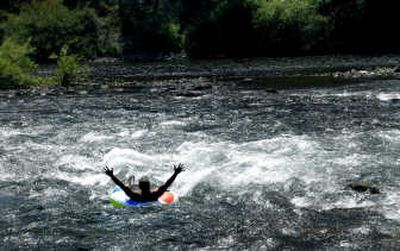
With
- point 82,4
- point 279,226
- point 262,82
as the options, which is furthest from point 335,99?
point 82,4

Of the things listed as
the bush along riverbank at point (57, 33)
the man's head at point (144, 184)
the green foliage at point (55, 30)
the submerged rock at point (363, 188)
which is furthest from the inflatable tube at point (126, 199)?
the green foliage at point (55, 30)

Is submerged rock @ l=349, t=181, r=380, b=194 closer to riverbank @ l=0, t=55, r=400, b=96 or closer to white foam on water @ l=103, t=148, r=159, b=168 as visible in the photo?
white foam on water @ l=103, t=148, r=159, b=168

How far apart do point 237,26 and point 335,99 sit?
1530 inches

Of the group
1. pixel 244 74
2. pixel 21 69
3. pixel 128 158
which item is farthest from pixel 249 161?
pixel 21 69

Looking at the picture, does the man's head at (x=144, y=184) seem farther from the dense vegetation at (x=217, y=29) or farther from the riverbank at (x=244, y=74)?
the dense vegetation at (x=217, y=29)

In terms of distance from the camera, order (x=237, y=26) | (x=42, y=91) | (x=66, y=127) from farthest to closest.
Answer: (x=237, y=26), (x=42, y=91), (x=66, y=127)

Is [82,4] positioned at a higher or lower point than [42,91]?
higher

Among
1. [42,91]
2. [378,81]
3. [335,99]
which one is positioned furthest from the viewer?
[42,91]

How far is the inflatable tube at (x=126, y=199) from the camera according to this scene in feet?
47.0

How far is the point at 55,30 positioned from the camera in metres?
72.2

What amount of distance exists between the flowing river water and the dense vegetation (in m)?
30.8

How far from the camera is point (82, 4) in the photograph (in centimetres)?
8788

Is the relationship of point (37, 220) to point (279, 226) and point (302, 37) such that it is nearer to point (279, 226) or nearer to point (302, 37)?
point (279, 226)

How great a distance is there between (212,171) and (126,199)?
11.1 ft
